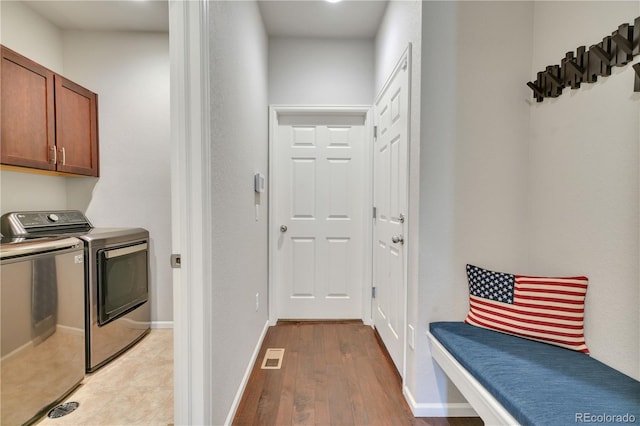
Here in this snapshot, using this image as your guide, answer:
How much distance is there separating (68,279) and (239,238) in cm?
107

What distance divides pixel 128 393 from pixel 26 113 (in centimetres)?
198

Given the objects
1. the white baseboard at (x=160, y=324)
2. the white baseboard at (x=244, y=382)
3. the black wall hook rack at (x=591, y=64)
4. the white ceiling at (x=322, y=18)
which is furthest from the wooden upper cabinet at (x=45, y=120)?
the black wall hook rack at (x=591, y=64)

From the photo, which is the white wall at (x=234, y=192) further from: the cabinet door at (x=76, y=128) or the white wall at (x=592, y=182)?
the white wall at (x=592, y=182)

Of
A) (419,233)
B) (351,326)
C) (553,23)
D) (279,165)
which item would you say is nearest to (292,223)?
(279,165)

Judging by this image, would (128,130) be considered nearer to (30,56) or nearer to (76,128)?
(76,128)

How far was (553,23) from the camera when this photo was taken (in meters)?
1.45

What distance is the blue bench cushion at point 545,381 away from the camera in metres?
0.88

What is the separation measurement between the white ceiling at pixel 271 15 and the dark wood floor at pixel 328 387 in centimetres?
273

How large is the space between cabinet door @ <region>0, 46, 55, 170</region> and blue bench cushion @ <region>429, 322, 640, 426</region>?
9.29 ft

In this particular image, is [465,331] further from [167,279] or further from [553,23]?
[167,279]

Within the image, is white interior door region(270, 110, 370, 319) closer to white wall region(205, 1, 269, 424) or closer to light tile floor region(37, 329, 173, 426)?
white wall region(205, 1, 269, 424)

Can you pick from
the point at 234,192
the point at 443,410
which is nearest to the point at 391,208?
the point at 234,192

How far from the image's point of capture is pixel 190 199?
3.76 ft

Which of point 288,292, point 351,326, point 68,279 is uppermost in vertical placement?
point 68,279
